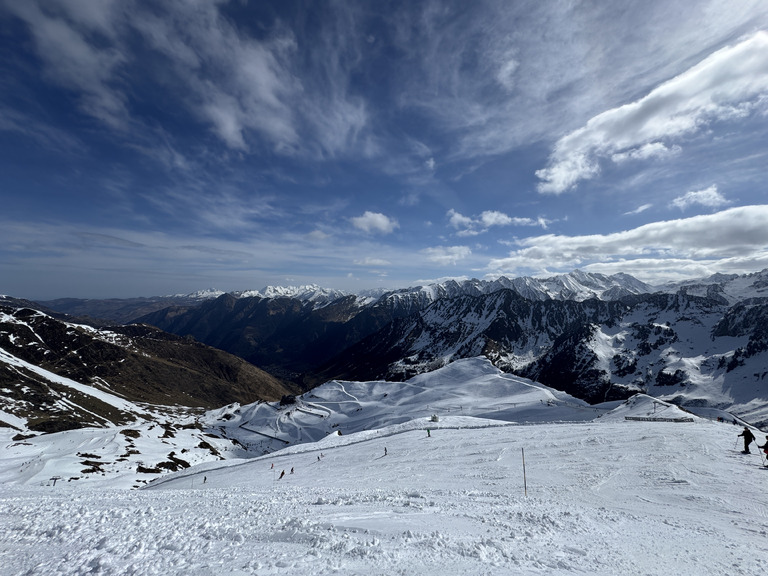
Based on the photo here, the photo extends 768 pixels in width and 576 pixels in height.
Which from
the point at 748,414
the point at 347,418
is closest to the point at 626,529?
the point at 347,418

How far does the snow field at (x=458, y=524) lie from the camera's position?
9430 millimetres

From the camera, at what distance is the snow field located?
9430 millimetres

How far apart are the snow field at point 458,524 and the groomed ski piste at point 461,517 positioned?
0.22 ft

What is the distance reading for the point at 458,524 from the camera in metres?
12.6

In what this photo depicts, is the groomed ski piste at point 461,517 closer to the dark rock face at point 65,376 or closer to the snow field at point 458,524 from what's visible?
the snow field at point 458,524

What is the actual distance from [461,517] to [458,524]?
1104 mm

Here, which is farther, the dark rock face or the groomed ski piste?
the dark rock face

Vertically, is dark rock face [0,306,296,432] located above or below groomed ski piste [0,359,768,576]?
below

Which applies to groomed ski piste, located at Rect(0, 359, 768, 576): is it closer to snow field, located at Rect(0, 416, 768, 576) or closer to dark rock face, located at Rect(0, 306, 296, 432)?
snow field, located at Rect(0, 416, 768, 576)

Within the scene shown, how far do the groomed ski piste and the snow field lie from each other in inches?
2.7

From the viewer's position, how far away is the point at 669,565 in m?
9.67

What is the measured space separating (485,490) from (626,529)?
740 centimetres

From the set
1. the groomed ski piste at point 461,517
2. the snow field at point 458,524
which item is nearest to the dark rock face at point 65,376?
the groomed ski piste at point 461,517

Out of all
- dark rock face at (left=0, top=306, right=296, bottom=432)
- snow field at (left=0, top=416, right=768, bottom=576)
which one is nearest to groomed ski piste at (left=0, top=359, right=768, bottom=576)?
snow field at (left=0, top=416, right=768, bottom=576)
